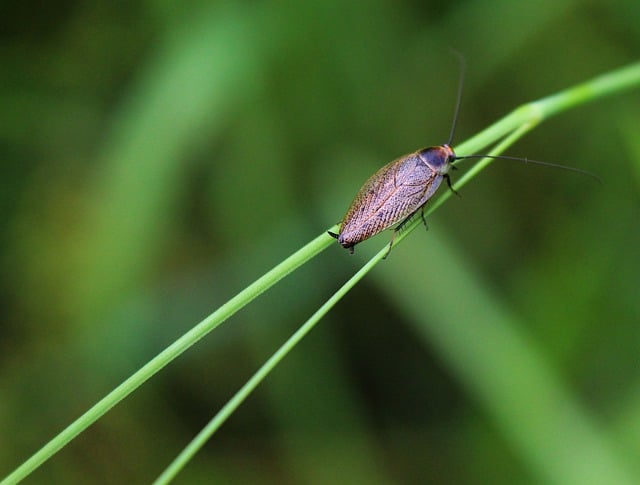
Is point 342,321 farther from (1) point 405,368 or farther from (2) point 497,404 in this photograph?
(2) point 497,404

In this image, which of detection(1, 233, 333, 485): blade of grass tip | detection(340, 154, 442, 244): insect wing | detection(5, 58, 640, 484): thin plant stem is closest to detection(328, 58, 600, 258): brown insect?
detection(340, 154, 442, 244): insect wing

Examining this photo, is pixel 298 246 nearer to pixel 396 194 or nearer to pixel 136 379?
pixel 396 194

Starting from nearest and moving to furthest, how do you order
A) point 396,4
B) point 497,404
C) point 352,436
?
point 497,404 → point 352,436 → point 396,4

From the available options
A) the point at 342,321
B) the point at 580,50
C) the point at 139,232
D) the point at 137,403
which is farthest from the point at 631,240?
the point at 137,403

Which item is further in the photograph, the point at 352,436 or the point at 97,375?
the point at 352,436

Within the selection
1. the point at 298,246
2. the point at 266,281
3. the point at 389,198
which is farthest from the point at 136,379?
the point at 298,246

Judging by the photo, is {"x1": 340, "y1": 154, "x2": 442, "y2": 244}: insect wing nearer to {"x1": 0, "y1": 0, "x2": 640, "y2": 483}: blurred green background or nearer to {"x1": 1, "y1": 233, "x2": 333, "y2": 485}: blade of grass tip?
{"x1": 0, "y1": 0, "x2": 640, "y2": 483}: blurred green background

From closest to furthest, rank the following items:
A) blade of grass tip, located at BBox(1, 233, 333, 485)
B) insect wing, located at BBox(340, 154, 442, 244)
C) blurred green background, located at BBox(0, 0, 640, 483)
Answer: blade of grass tip, located at BBox(1, 233, 333, 485)
insect wing, located at BBox(340, 154, 442, 244)
blurred green background, located at BBox(0, 0, 640, 483)

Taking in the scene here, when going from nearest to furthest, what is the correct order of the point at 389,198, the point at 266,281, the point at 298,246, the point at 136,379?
the point at 136,379
the point at 266,281
the point at 389,198
the point at 298,246
